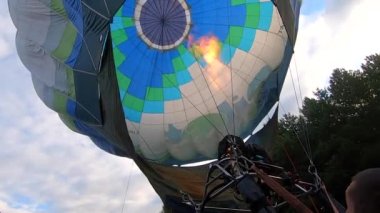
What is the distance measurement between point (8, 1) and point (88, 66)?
269cm

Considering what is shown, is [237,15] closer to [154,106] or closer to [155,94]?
[155,94]

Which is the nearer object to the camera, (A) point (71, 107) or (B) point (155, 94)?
(A) point (71, 107)

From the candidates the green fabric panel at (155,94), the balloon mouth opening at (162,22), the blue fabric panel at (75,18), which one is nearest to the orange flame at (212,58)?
the balloon mouth opening at (162,22)

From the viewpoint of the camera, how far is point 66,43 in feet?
27.0

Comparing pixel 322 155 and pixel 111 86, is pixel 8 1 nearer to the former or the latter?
pixel 111 86

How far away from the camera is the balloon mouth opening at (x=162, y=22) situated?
880 cm

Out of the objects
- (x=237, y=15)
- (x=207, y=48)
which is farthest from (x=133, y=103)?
(x=237, y=15)

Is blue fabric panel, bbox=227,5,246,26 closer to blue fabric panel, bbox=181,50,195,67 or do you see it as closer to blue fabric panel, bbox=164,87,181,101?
blue fabric panel, bbox=181,50,195,67

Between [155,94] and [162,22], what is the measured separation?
1372mm

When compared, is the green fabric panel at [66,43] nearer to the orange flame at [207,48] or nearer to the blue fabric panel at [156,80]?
the blue fabric panel at [156,80]

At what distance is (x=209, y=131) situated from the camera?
9.34 m

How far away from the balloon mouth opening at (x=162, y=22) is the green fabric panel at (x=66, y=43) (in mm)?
1261

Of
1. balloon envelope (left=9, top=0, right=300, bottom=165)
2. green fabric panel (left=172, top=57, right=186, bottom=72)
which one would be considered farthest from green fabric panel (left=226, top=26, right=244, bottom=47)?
green fabric panel (left=172, top=57, right=186, bottom=72)

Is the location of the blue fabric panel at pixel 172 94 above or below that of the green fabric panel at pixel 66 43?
below
